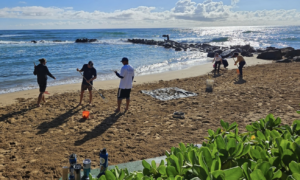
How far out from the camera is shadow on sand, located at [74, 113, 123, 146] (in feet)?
17.2

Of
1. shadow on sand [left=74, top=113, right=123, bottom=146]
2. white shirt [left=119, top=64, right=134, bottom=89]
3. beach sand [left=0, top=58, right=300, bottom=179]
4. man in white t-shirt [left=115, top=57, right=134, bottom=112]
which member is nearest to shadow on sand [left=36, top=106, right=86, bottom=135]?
beach sand [left=0, top=58, right=300, bottom=179]

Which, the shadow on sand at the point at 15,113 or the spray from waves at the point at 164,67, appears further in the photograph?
the spray from waves at the point at 164,67

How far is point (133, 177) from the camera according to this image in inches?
54.2

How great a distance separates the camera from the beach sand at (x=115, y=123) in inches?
177

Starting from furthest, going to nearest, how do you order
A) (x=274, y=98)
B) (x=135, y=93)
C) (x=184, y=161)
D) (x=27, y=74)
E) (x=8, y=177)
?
1. (x=27, y=74)
2. (x=135, y=93)
3. (x=274, y=98)
4. (x=8, y=177)
5. (x=184, y=161)

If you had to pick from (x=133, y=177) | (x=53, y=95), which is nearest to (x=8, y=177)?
(x=133, y=177)

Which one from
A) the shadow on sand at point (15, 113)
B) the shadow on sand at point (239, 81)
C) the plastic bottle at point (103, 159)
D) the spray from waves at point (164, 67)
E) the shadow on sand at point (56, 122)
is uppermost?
the plastic bottle at point (103, 159)

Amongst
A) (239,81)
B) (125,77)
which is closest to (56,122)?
(125,77)

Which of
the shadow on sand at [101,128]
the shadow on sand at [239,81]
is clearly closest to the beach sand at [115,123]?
the shadow on sand at [101,128]

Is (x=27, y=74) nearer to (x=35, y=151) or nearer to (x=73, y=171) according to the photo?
(x=35, y=151)

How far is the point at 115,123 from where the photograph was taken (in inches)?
246

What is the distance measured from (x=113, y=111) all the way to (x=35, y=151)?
9.19ft

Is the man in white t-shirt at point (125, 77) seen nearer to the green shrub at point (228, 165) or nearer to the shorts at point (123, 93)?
the shorts at point (123, 93)

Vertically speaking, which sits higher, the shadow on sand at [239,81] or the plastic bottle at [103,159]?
the plastic bottle at [103,159]
